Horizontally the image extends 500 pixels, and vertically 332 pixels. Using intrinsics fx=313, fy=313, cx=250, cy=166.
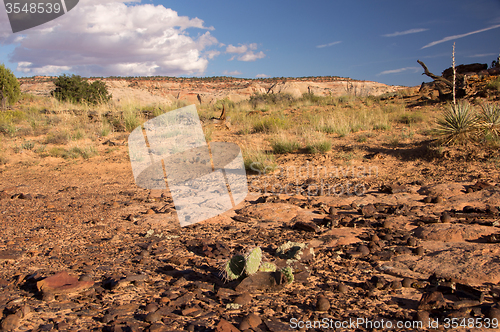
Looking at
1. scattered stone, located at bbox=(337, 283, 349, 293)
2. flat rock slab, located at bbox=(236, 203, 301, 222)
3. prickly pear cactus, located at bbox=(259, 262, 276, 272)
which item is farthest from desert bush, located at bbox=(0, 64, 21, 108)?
scattered stone, located at bbox=(337, 283, 349, 293)

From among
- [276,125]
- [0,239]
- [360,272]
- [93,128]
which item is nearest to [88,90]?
[93,128]

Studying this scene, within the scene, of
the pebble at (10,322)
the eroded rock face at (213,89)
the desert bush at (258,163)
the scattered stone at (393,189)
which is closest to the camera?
the pebble at (10,322)

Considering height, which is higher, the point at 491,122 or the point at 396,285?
the point at 491,122

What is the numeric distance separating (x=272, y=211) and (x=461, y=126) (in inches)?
195

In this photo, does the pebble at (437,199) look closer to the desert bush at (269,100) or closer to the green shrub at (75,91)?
the desert bush at (269,100)

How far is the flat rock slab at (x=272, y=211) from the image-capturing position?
4.34 metres

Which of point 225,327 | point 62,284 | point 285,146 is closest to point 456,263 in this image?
point 225,327

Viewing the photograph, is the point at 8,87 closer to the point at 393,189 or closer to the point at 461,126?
the point at 393,189

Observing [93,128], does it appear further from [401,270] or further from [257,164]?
[401,270]

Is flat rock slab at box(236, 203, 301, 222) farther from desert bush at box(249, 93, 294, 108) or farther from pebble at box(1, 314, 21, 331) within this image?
desert bush at box(249, 93, 294, 108)

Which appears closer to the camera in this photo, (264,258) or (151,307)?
(151,307)

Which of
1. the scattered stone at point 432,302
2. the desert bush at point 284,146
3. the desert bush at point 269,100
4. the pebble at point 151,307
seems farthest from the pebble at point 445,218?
the desert bush at point 269,100

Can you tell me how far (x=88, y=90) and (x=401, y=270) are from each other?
19.9 metres

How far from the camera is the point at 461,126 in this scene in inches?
263
